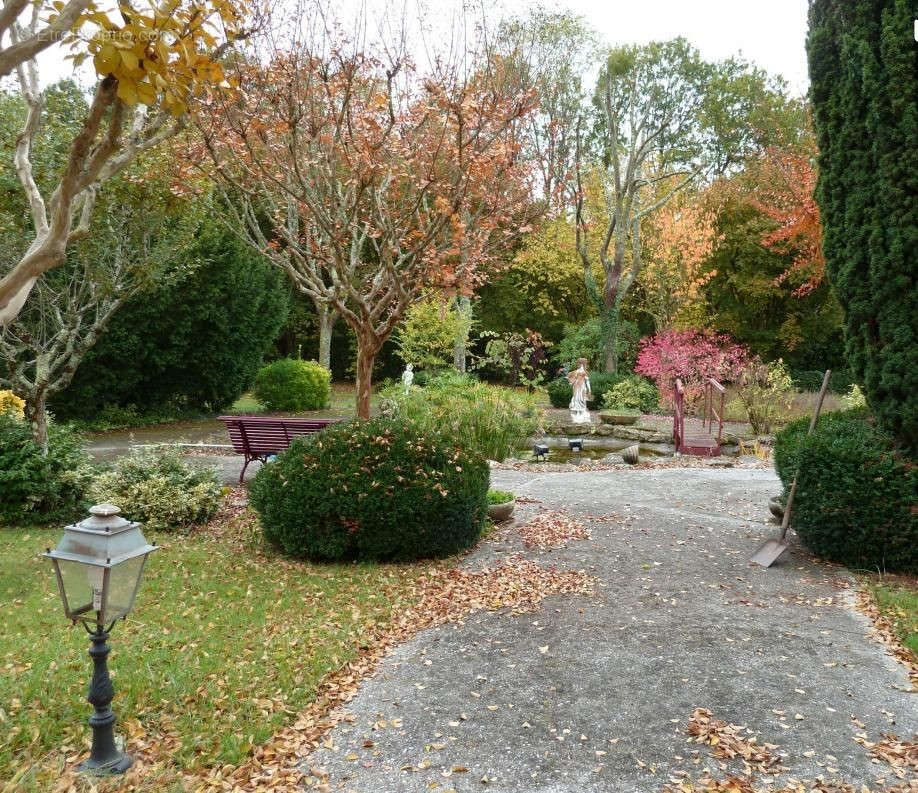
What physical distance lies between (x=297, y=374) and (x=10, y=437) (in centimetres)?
1059

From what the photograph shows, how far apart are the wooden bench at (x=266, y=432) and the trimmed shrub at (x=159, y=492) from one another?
4.30 feet

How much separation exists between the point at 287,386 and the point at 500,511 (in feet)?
38.9

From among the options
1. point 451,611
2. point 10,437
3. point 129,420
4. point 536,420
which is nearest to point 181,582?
point 451,611

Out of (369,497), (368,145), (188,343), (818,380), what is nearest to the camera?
(369,497)

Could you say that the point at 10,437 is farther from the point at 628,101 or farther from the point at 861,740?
the point at 628,101

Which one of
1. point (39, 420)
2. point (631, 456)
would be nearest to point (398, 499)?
point (39, 420)

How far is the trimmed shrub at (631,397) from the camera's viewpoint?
722 inches

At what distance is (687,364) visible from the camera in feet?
58.3

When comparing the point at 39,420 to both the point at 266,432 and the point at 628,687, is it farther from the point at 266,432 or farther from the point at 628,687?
the point at 628,687

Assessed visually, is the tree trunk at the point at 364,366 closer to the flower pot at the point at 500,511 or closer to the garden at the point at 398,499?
the garden at the point at 398,499

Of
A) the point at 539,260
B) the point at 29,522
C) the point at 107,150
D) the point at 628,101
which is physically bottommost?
the point at 29,522

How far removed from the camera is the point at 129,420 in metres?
16.1

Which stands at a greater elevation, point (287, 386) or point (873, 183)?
point (873, 183)

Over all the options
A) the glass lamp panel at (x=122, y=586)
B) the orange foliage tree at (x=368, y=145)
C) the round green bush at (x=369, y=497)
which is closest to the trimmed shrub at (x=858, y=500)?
the round green bush at (x=369, y=497)
